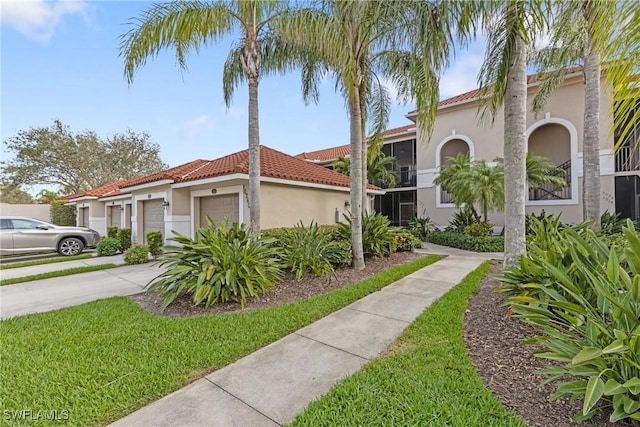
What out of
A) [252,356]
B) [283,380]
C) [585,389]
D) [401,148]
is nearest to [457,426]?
[585,389]

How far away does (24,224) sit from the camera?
11.3 meters

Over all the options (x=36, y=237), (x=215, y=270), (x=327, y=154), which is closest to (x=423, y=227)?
(x=327, y=154)

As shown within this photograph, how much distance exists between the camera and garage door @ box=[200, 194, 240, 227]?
1025 centimetres

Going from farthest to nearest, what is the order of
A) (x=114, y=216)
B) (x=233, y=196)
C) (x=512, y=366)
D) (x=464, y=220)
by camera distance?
(x=114, y=216), (x=464, y=220), (x=233, y=196), (x=512, y=366)

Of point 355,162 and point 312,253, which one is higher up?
point 355,162

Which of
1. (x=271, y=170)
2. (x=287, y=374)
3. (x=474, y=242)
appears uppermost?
(x=271, y=170)

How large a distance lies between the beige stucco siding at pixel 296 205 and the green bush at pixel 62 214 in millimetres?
21494

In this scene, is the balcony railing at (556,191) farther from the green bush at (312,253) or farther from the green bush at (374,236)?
the green bush at (312,253)

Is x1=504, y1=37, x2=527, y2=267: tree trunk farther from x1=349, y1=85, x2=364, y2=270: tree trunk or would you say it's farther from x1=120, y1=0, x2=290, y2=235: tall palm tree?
x1=120, y1=0, x2=290, y2=235: tall palm tree

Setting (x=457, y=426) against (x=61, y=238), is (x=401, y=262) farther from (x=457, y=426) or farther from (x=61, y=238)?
(x=61, y=238)

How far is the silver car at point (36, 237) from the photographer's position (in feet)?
35.5

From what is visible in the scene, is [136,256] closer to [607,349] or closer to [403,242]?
[403,242]

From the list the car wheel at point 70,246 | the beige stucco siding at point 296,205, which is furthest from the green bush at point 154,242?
the beige stucco siding at point 296,205

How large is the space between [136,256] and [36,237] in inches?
203
